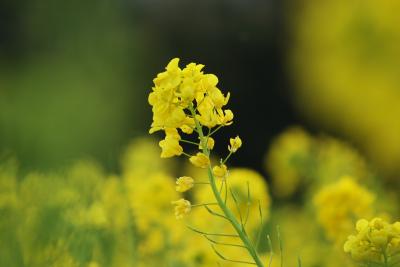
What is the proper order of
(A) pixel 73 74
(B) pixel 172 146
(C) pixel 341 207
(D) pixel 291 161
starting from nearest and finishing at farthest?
1. (B) pixel 172 146
2. (C) pixel 341 207
3. (D) pixel 291 161
4. (A) pixel 73 74

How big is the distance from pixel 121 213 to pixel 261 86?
22.0 ft

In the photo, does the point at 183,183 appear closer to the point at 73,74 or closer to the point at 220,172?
the point at 220,172

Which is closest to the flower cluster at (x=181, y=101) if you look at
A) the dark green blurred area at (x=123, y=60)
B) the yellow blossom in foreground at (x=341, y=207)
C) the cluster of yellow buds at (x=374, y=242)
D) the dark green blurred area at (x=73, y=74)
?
the cluster of yellow buds at (x=374, y=242)

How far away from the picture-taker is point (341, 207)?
2.41 metres

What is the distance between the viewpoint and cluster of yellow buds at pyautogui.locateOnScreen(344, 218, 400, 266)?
1.55m

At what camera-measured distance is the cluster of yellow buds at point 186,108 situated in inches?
62.1

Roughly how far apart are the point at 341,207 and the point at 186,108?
0.93 metres

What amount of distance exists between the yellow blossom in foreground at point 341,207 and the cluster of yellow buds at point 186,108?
0.82m

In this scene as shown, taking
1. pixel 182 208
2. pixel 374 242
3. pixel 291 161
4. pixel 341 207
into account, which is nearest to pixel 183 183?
pixel 182 208

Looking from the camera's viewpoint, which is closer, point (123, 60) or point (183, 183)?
point (183, 183)

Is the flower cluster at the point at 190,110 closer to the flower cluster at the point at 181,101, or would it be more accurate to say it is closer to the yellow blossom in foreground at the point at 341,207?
the flower cluster at the point at 181,101

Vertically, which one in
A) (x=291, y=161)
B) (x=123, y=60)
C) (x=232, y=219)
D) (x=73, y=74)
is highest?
(x=123, y=60)

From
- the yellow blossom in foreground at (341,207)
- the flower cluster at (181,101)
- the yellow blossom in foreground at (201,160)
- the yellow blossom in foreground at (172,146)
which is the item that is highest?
the yellow blossom in foreground at (341,207)

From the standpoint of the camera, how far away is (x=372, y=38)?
6.35 m
